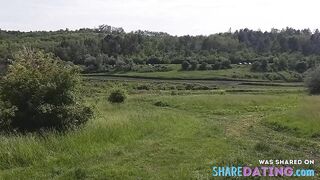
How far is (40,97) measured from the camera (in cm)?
1762

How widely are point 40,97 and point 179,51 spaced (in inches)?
5830

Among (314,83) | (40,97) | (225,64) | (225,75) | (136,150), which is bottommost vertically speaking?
(225,75)

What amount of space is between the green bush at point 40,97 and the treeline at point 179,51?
83.5 m

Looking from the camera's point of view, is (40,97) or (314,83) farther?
(314,83)

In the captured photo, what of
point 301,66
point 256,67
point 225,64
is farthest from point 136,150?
point 301,66

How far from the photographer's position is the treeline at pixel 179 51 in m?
122

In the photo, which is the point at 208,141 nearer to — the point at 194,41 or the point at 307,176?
the point at 307,176

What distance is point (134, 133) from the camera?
1755 centimetres

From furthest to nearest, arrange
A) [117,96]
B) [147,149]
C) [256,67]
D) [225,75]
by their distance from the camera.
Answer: [256,67], [225,75], [117,96], [147,149]

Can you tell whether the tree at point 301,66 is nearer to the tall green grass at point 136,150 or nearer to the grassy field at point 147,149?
the grassy field at point 147,149

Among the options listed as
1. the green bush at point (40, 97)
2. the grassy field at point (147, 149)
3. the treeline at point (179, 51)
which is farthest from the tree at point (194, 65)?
the green bush at point (40, 97)

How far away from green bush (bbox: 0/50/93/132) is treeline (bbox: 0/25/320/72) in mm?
83533

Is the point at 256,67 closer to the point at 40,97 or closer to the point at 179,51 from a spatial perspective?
the point at 179,51

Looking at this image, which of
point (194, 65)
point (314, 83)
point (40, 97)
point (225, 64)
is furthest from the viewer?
point (225, 64)
